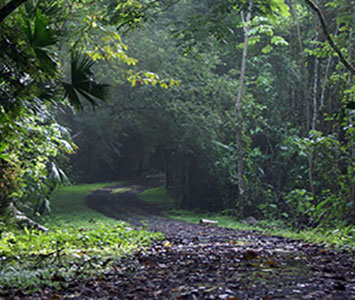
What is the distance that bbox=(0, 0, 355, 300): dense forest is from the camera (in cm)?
560

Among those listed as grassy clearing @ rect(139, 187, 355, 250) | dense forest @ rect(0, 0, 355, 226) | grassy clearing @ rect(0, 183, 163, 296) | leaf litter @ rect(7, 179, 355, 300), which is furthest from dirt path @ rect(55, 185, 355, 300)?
dense forest @ rect(0, 0, 355, 226)

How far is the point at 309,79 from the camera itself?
56.4 feet

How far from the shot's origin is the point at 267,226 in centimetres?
1418

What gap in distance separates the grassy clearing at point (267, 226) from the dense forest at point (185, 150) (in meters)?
0.10

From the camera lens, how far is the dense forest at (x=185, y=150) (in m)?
5.60

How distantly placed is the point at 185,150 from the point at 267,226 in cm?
670

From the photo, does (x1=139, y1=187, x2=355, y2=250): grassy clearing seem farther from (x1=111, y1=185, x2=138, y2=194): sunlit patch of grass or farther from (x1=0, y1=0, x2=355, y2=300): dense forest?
(x1=111, y1=185, x2=138, y2=194): sunlit patch of grass

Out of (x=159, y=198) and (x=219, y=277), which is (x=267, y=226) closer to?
(x=219, y=277)

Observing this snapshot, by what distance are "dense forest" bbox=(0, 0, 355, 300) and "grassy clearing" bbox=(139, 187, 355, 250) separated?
3.7 inches

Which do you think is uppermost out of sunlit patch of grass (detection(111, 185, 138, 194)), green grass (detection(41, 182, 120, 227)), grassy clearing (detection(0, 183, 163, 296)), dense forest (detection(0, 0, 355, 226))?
dense forest (detection(0, 0, 355, 226))

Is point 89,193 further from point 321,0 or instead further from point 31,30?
point 31,30

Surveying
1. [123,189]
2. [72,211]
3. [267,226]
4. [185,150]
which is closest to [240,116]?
[185,150]

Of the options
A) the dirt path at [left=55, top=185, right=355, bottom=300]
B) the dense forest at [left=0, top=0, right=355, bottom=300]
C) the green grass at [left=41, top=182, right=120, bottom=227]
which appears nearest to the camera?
the dirt path at [left=55, top=185, right=355, bottom=300]

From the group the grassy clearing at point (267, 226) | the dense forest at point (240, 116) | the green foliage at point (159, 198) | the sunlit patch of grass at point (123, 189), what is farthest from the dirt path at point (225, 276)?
the sunlit patch of grass at point (123, 189)
